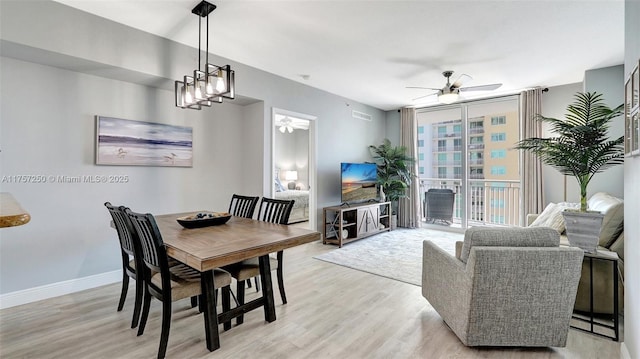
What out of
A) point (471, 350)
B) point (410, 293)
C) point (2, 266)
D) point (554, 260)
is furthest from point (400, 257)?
point (2, 266)

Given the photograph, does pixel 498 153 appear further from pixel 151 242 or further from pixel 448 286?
pixel 151 242

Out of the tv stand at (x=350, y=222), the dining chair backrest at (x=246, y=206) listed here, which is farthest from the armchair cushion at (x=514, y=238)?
the tv stand at (x=350, y=222)

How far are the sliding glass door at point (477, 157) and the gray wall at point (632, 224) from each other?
3.93 m

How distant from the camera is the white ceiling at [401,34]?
2.55m

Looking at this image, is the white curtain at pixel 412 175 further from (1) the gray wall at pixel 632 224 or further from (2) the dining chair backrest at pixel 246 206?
(1) the gray wall at pixel 632 224

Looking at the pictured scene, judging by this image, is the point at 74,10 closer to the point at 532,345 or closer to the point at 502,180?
the point at 532,345

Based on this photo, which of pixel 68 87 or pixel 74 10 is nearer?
pixel 74 10

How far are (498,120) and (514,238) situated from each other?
4442 millimetres

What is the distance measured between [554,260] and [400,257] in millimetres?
2395

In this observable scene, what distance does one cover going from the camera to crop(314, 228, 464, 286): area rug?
11.5 ft

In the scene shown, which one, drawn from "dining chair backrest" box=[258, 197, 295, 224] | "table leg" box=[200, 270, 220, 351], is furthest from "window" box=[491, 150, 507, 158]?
"table leg" box=[200, 270, 220, 351]

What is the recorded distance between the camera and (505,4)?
8.19ft

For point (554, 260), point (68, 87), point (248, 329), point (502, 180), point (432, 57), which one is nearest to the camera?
point (554, 260)

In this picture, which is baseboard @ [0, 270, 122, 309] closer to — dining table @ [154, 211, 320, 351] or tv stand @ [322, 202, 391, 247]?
dining table @ [154, 211, 320, 351]
